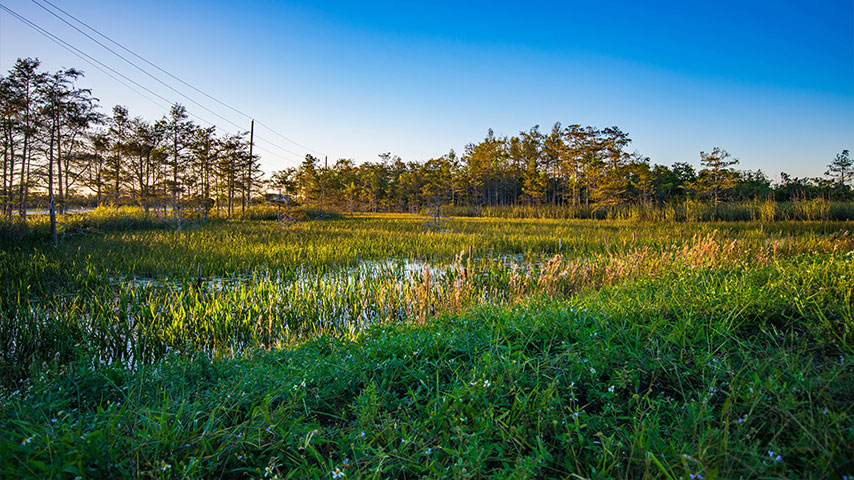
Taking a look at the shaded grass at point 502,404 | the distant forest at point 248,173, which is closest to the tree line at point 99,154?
the distant forest at point 248,173

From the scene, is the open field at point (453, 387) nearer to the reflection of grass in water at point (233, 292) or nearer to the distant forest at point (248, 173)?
the reflection of grass in water at point (233, 292)

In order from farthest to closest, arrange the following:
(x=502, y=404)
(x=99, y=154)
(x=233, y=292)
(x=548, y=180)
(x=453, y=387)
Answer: (x=548, y=180)
(x=99, y=154)
(x=233, y=292)
(x=453, y=387)
(x=502, y=404)

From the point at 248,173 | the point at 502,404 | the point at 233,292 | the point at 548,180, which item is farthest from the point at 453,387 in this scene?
the point at 548,180

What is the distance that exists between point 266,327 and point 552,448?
395cm

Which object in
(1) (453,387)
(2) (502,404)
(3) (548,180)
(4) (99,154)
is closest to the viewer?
(2) (502,404)

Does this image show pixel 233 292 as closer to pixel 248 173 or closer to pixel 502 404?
pixel 502 404

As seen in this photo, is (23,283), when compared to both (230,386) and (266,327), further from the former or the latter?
(230,386)

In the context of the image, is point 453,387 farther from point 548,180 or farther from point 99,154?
point 548,180

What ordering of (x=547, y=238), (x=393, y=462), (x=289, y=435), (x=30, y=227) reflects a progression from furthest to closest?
1. (x=547, y=238)
2. (x=30, y=227)
3. (x=289, y=435)
4. (x=393, y=462)

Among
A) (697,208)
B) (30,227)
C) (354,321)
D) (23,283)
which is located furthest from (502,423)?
(697,208)

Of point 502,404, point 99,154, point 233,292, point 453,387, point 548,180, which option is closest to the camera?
point 502,404

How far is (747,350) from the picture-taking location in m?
2.67

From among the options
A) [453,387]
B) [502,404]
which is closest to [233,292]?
[453,387]

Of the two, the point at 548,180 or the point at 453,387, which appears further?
the point at 548,180
